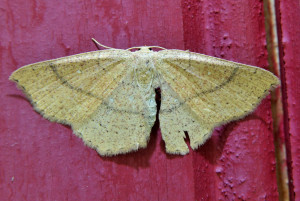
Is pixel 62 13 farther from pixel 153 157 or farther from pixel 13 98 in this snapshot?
pixel 153 157

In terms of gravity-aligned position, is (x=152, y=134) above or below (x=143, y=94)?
below

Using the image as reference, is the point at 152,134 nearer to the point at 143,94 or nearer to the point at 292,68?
the point at 143,94

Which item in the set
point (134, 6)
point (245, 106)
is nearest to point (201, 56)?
point (245, 106)

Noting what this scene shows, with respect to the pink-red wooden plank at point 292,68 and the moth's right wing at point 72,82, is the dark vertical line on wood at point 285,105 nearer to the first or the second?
the pink-red wooden plank at point 292,68

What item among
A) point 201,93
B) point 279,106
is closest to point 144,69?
point 201,93

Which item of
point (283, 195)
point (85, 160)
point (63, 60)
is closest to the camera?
point (63, 60)

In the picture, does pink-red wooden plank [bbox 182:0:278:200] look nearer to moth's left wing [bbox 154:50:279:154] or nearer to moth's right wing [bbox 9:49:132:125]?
moth's left wing [bbox 154:50:279:154]
